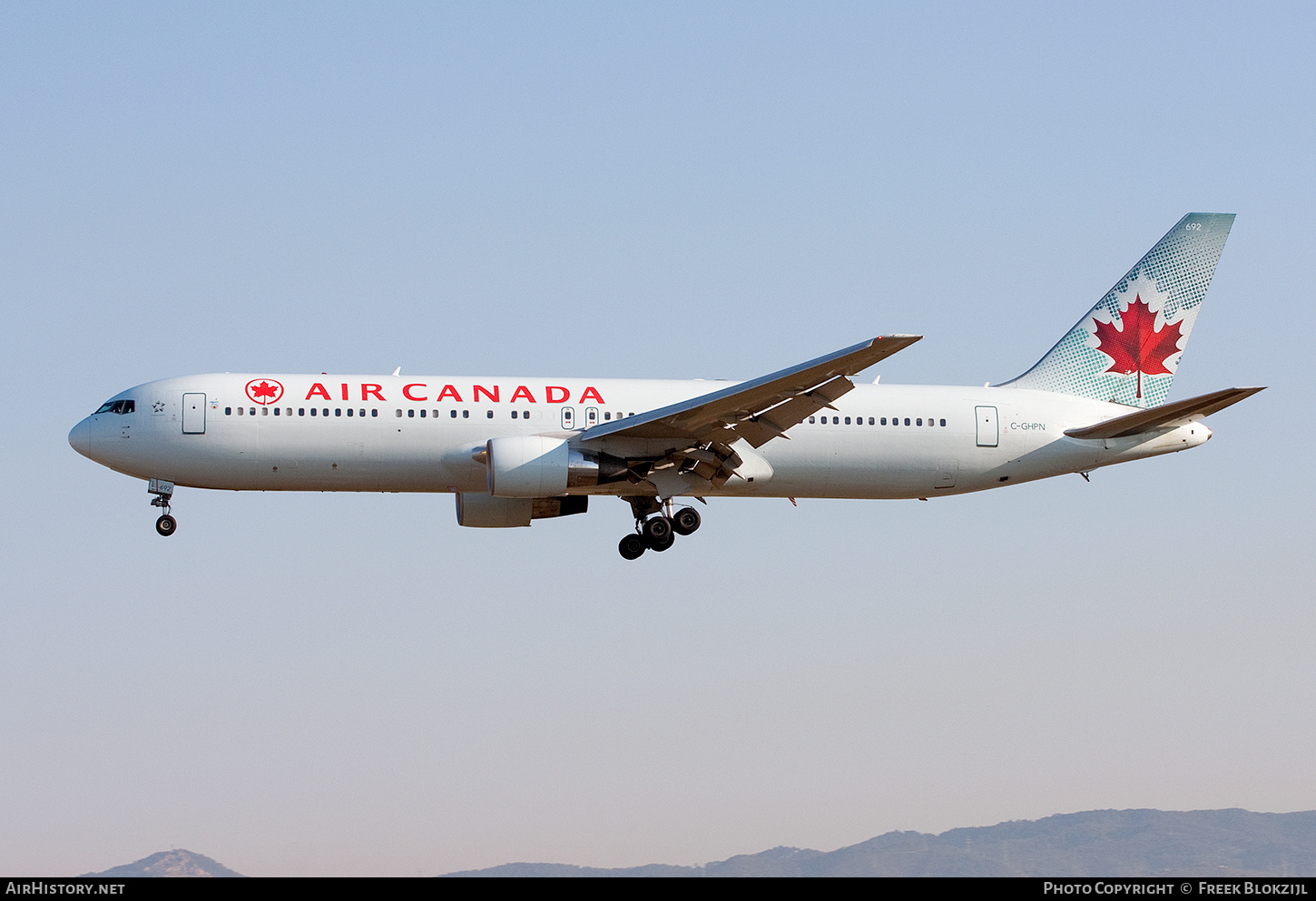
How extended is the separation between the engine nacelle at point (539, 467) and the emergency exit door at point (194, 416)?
6935mm

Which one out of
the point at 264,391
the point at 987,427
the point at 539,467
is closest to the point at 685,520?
the point at 539,467

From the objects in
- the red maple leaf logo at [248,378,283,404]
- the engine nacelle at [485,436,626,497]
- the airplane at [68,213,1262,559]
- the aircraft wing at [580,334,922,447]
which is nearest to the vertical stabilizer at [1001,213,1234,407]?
the airplane at [68,213,1262,559]

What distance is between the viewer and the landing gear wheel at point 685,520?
38375mm

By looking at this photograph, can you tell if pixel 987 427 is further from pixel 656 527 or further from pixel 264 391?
pixel 264 391

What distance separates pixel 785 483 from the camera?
37.7m

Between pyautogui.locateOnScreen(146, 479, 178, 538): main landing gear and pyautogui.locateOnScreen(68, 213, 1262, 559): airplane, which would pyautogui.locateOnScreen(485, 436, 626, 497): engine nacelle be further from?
pyautogui.locateOnScreen(146, 479, 178, 538): main landing gear

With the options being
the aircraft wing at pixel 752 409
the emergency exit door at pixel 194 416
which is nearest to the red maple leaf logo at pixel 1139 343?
the aircraft wing at pixel 752 409

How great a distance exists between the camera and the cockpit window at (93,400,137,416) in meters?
36.1

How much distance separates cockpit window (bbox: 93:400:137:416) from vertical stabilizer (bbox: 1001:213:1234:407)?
23.4 metres

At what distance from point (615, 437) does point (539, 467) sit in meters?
2.11

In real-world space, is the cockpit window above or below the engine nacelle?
above

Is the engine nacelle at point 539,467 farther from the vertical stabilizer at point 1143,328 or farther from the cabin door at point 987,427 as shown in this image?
the vertical stabilizer at point 1143,328

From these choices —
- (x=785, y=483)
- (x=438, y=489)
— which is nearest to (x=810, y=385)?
(x=785, y=483)
